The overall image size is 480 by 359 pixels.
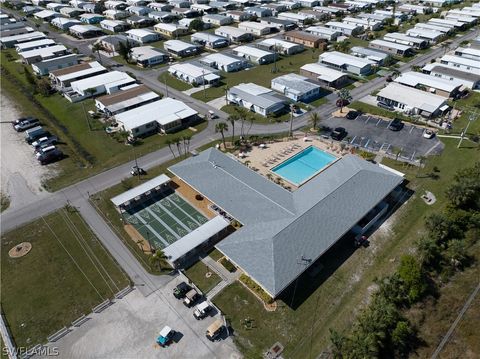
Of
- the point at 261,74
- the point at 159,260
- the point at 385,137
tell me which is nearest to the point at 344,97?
the point at 385,137

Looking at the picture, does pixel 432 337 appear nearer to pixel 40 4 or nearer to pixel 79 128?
pixel 79 128

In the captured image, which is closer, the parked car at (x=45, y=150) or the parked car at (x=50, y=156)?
the parked car at (x=50, y=156)

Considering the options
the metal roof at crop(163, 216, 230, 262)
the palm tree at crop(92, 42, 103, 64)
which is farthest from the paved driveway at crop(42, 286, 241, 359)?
the palm tree at crop(92, 42, 103, 64)

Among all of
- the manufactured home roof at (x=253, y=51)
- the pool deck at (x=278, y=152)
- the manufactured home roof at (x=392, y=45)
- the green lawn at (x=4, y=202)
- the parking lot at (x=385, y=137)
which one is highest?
the manufactured home roof at (x=392, y=45)

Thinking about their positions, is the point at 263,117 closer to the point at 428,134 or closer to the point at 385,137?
the point at 385,137

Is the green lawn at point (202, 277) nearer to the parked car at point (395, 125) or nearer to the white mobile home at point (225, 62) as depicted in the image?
the parked car at point (395, 125)

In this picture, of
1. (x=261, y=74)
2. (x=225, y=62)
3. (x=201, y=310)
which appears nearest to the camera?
(x=201, y=310)

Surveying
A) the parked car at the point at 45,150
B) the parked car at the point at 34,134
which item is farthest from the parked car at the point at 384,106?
the parked car at the point at 34,134
